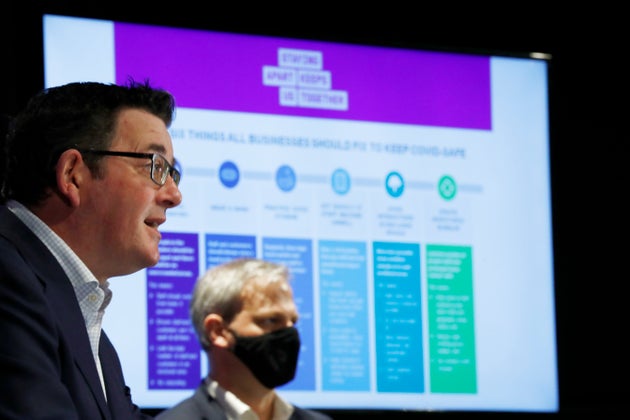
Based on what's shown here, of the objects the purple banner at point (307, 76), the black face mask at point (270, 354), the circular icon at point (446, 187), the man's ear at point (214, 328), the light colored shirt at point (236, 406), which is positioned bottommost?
the light colored shirt at point (236, 406)

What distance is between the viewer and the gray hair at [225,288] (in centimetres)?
342

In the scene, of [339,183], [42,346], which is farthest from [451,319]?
[42,346]

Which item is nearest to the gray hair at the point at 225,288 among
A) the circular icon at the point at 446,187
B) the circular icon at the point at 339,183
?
the circular icon at the point at 339,183

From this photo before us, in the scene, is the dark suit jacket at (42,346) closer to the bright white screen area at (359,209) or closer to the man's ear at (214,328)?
the man's ear at (214,328)

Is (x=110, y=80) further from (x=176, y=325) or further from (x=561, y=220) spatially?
(x=561, y=220)

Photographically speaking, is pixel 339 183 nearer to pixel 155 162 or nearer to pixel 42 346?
pixel 155 162

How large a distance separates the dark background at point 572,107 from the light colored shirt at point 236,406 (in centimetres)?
105

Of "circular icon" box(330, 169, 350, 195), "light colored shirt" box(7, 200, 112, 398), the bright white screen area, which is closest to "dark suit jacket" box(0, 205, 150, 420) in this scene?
"light colored shirt" box(7, 200, 112, 398)

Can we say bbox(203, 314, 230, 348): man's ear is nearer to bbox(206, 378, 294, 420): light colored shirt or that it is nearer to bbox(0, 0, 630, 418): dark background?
bbox(206, 378, 294, 420): light colored shirt

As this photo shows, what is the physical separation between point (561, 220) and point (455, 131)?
52cm

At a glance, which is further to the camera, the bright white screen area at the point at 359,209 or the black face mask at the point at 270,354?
the bright white screen area at the point at 359,209

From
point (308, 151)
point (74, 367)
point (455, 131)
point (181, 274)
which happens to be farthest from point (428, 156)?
point (74, 367)

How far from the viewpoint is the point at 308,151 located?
13.8ft

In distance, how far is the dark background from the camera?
443 centimetres
